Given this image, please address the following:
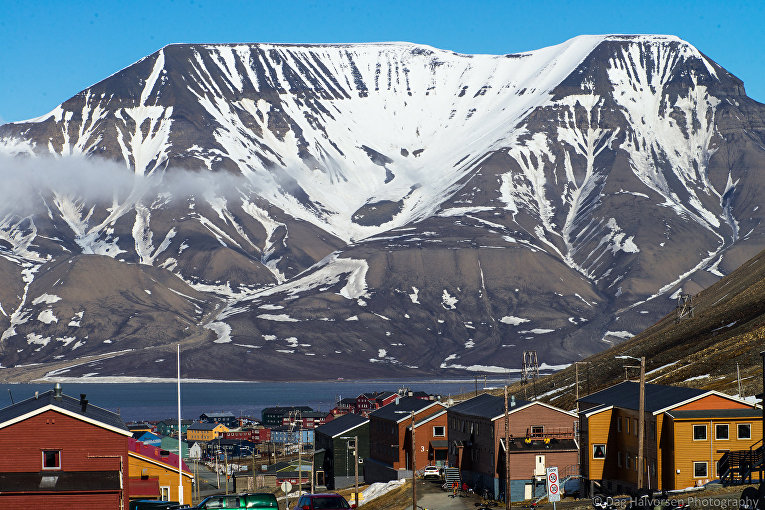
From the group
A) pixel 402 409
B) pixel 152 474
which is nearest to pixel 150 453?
pixel 152 474

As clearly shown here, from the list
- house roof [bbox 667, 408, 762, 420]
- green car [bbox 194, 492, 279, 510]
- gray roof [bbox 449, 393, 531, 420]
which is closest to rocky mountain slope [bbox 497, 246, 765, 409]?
gray roof [bbox 449, 393, 531, 420]

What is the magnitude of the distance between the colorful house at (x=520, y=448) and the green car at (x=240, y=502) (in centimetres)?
4022

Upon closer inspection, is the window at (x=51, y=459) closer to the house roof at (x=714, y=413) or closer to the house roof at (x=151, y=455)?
the house roof at (x=151, y=455)

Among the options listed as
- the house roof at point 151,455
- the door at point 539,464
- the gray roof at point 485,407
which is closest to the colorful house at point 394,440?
the gray roof at point 485,407

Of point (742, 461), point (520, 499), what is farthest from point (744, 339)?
point (742, 461)

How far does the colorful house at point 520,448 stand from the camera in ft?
261

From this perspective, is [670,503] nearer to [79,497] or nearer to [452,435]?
[79,497]

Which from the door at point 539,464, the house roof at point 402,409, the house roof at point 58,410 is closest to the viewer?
the house roof at point 58,410

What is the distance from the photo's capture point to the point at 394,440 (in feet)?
347

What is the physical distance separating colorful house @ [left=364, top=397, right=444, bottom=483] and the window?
51936mm

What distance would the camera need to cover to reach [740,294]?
173 metres

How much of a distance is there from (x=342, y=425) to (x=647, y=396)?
2091 inches

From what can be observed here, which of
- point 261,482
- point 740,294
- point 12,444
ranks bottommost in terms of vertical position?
point 261,482

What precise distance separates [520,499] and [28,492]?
41.1 m
